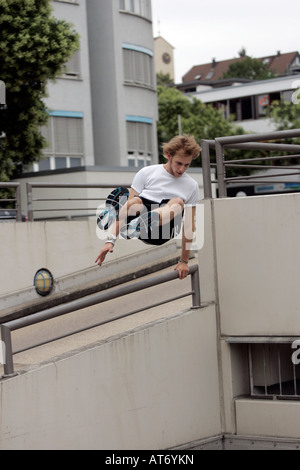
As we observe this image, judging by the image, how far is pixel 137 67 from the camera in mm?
30297

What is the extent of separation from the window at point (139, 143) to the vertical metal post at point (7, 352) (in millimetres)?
23147

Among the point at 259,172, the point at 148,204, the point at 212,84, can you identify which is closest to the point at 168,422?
the point at 148,204

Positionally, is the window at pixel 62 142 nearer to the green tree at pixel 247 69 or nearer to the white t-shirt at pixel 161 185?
the white t-shirt at pixel 161 185

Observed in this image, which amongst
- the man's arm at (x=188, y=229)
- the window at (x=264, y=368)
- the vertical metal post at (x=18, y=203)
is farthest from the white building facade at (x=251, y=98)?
the man's arm at (x=188, y=229)

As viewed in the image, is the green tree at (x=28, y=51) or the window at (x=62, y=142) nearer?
the green tree at (x=28, y=51)

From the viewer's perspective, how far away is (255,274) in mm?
9094

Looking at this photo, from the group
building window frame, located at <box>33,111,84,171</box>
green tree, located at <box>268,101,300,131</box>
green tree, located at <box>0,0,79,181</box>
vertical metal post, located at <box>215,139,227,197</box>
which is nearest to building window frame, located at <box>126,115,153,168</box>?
building window frame, located at <box>33,111,84,171</box>

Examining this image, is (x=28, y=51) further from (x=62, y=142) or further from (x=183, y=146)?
(x=183, y=146)

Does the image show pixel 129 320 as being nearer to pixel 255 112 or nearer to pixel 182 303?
pixel 182 303

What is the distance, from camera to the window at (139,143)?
3033cm

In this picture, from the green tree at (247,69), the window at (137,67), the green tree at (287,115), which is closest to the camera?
the window at (137,67)

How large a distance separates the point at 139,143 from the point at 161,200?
2344 cm

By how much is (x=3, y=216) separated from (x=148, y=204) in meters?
5.94

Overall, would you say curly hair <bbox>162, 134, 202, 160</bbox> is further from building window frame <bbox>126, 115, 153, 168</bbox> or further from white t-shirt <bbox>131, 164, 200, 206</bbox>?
building window frame <bbox>126, 115, 153, 168</bbox>
